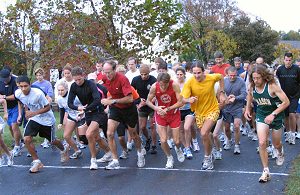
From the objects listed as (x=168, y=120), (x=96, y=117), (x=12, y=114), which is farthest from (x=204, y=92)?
(x=12, y=114)

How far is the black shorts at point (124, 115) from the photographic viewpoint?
8227 millimetres

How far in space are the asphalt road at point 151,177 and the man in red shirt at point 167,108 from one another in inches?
19.2

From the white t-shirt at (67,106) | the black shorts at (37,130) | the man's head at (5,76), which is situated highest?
the man's head at (5,76)

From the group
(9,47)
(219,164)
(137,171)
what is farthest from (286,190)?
(9,47)

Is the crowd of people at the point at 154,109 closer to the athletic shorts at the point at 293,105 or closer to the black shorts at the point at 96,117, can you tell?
the black shorts at the point at 96,117

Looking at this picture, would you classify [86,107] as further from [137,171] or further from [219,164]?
[219,164]

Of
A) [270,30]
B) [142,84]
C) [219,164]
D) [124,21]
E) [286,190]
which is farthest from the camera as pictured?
[270,30]

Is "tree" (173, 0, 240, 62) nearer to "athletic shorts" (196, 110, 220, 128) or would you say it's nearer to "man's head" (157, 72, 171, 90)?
"man's head" (157, 72, 171, 90)

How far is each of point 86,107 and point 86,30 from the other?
7.33 meters

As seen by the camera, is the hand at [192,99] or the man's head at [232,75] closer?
the hand at [192,99]

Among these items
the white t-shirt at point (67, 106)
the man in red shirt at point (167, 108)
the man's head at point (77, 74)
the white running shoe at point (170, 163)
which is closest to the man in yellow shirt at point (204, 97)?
the man in red shirt at point (167, 108)

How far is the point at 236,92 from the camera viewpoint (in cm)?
919

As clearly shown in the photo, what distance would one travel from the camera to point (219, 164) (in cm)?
815

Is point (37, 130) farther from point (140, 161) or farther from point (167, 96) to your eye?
point (167, 96)
